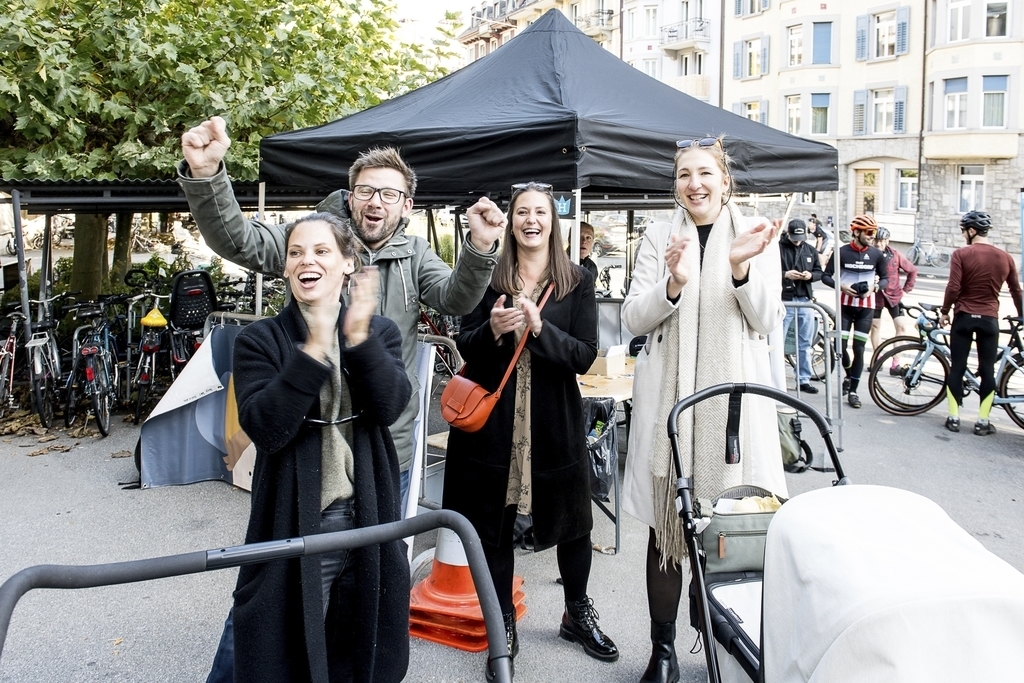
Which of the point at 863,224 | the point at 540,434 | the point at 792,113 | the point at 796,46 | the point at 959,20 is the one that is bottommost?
the point at 540,434

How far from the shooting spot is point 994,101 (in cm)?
3145

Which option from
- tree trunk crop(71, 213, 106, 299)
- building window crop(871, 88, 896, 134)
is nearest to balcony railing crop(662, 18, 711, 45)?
building window crop(871, 88, 896, 134)

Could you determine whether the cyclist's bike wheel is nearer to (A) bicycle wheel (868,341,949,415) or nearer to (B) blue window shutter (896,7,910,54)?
(A) bicycle wheel (868,341,949,415)

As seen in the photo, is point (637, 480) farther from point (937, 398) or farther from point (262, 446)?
point (937, 398)

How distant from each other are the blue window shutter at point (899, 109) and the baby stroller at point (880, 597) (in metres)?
36.9

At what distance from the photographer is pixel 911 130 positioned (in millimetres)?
34375

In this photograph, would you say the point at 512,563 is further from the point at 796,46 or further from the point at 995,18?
the point at 796,46

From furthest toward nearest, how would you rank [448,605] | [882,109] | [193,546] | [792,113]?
[792,113] < [882,109] < [193,546] < [448,605]

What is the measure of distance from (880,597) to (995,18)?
118ft

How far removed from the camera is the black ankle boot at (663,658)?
3275 millimetres

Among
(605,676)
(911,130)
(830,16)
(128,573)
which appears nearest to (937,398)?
(605,676)

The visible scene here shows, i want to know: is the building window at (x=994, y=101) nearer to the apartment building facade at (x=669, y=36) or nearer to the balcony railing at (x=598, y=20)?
the apartment building facade at (x=669, y=36)

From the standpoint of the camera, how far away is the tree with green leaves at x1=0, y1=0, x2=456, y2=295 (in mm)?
8953

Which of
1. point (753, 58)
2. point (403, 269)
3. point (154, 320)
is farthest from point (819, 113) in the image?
point (403, 269)
